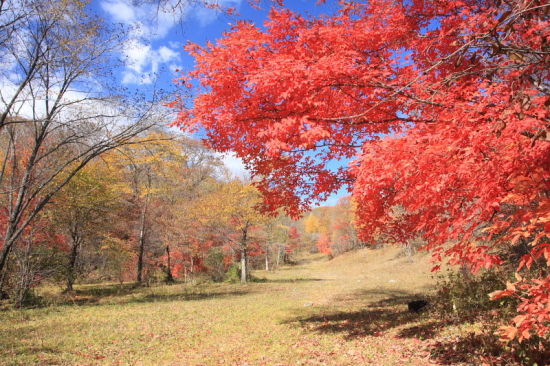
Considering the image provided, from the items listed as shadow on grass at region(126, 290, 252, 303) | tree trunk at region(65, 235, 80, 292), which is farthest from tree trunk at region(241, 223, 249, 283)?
tree trunk at region(65, 235, 80, 292)

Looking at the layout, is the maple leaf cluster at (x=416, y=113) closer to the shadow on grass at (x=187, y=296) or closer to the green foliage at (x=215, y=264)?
the shadow on grass at (x=187, y=296)

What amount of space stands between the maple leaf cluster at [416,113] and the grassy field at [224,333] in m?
2.31

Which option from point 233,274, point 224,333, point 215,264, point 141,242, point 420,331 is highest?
point 141,242

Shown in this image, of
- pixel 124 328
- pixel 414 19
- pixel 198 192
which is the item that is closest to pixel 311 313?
pixel 124 328

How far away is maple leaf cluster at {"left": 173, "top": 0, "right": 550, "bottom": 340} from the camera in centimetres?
303

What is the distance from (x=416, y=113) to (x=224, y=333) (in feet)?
23.8

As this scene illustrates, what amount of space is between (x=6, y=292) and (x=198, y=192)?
678 inches

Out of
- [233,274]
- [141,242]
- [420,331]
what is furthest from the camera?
[233,274]

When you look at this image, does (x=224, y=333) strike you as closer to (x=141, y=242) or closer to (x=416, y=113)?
(x=416, y=113)

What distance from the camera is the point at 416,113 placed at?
5402 mm

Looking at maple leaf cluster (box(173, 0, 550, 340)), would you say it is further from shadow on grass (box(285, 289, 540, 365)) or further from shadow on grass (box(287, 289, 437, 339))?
shadow on grass (box(287, 289, 437, 339))

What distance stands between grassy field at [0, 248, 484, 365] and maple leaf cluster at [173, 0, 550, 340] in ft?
7.57

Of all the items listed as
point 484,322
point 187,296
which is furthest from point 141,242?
point 484,322

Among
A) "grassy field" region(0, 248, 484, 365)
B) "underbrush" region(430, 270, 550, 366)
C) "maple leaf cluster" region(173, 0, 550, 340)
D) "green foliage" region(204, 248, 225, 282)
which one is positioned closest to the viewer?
"maple leaf cluster" region(173, 0, 550, 340)
